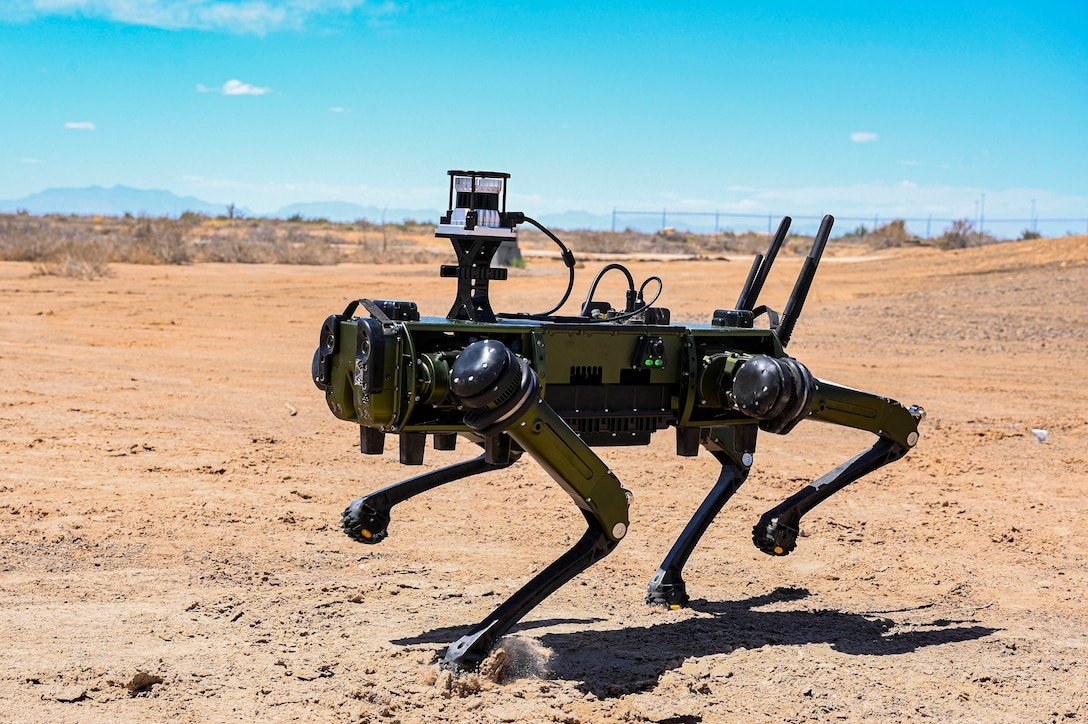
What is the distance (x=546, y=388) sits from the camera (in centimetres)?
498

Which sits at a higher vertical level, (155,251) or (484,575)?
(155,251)

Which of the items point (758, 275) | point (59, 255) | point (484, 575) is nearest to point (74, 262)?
point (59, 255)

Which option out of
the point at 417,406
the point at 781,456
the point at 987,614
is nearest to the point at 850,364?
the point at 781,456

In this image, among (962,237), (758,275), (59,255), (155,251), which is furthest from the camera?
(962,237)

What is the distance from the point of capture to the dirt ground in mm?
4750

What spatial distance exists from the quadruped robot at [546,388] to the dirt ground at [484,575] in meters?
0.56

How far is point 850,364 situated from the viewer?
16547 mm

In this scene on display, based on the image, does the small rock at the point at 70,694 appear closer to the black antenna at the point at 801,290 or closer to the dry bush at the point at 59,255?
the black antenna at the point at 801,290

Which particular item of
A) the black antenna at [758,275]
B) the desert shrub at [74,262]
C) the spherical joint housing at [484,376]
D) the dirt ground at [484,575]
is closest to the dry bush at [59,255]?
the desert shrub at [74,262]

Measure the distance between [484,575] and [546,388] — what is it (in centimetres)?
197

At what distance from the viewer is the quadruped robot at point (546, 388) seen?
175 inches

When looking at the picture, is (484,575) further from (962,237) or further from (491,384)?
(962,237)

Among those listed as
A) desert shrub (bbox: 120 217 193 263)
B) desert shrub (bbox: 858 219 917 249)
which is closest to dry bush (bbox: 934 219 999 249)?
desert shrub (bbox: 858 219 917 249)

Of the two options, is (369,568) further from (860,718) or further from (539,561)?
(860,718)
